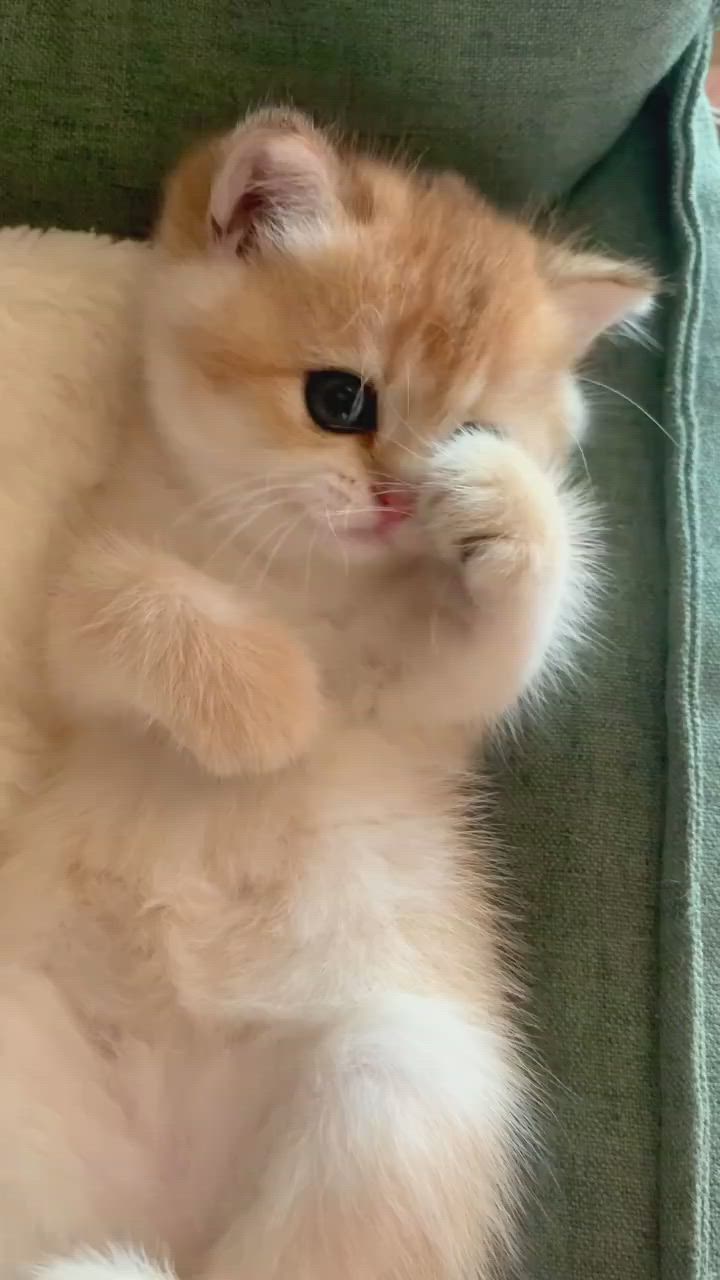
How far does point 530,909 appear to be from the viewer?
3.67 ft

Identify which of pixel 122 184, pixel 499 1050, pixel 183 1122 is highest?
pixel 122 184

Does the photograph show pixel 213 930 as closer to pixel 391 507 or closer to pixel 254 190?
pixel 391 507

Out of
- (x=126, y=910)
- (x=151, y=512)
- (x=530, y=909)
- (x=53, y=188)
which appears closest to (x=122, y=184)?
(x=53, y=188)

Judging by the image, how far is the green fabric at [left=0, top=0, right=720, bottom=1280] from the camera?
3.30 ft

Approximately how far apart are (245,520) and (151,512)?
14 centimetres

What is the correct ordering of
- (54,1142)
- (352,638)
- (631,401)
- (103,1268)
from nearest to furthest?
(103,1268)
(54,1142)
(352,638)
(631,401)

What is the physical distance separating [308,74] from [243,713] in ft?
2.21

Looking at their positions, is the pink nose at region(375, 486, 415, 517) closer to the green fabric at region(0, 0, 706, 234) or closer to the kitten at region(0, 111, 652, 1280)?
the kitten at region(0, 111, 652, 1280)

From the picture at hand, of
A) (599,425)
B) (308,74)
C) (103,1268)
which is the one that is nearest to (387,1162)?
(103,1268)

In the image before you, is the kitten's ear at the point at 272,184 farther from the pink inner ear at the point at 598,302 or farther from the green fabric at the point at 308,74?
the pink inner ear at the point at 598,302

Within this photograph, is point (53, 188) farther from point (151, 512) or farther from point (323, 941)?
point (323, 941)

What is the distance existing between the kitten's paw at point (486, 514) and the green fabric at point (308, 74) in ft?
1.42

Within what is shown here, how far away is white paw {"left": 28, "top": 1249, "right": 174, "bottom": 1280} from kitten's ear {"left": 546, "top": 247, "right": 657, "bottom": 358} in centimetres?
93

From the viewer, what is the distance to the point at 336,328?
1070 millimetres
